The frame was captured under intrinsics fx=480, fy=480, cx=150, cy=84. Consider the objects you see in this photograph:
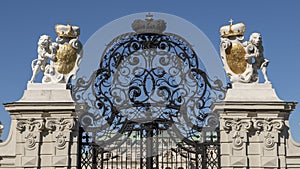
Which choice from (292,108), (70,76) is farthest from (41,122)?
(292,108)

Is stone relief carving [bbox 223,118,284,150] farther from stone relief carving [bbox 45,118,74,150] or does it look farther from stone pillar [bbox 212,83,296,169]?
stone relief carving [bbox 45,118,74,150]

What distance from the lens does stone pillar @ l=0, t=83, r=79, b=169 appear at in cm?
1017

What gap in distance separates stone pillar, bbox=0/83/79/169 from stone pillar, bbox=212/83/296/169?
3.20 metres

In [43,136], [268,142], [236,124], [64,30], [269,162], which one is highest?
[64,30]

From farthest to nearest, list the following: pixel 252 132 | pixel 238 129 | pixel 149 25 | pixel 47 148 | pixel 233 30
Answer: pixel 233 30
pixel 149 25
pixel 252 132
pixel 238 129
pixel 47 148

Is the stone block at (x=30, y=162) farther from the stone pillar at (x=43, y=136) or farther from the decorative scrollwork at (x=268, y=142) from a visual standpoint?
the decorative scrollwork at (x=268, y=142)

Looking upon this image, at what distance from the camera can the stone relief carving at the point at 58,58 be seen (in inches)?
422

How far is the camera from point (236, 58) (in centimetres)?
1091

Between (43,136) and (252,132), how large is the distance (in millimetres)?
4527

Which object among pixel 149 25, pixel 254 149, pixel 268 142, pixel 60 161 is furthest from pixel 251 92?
pixel 60 161

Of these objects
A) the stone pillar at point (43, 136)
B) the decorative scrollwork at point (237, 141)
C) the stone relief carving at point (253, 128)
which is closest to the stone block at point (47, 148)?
the stone pillar at point (43, 136)

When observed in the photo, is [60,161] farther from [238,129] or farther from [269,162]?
[269,162]

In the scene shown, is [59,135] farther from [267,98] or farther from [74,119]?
[267,98]

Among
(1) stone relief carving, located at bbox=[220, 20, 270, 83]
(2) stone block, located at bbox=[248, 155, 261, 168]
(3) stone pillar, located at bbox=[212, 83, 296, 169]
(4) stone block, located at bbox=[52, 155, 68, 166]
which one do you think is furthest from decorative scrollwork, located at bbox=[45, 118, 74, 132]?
(2) stone block, located at bbox=[248, 155, 261, 168]
